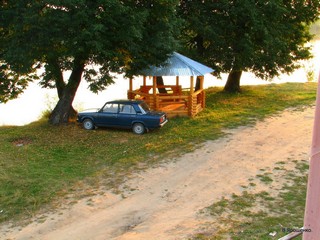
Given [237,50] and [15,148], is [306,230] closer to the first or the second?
[15,148]

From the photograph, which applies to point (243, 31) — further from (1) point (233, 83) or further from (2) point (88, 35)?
(2) point (88, 35)

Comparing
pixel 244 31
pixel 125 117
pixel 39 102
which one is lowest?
pixel 125 117

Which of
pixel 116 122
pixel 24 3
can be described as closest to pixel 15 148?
pixel 116 122

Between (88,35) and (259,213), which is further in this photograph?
(88,35)

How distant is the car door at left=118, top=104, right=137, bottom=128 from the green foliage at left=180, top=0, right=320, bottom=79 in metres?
7.51

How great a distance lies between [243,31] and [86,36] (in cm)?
1195

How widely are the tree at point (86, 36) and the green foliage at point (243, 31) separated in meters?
5.24

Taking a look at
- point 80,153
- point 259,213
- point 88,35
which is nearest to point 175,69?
point 88,35

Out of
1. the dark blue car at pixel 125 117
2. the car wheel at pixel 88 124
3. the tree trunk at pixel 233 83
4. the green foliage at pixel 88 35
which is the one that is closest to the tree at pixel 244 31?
the tree trunk at pixel 233 83

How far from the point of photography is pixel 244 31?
22.1 m

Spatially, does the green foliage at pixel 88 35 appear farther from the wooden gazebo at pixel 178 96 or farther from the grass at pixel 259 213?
the grass at pixel 259 213

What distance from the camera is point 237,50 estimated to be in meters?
22.0

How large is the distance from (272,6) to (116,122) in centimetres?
1151

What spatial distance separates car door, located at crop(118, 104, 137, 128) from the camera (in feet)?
52.3
